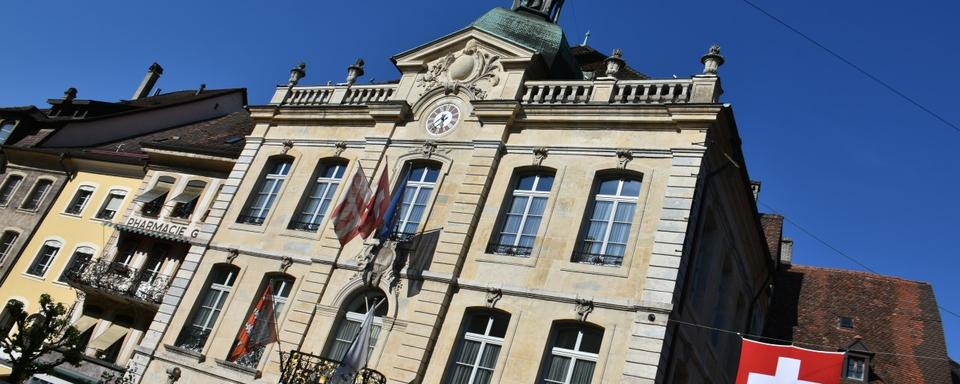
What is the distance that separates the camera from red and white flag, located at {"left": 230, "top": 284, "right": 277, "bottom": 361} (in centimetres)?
1689

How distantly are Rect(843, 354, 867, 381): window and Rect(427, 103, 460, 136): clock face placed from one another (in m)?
13.7

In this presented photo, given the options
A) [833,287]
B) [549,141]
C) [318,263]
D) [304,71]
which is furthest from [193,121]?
[833,287]

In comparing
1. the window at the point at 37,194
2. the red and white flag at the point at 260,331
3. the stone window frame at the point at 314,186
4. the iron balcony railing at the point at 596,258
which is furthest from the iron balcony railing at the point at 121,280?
the iron balcony railing at the point at 596,258

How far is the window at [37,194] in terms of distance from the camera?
1151 inches

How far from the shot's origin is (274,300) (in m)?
18.5

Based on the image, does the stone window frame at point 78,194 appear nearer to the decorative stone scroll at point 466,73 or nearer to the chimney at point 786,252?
the decorative stone scroll at point 466,73

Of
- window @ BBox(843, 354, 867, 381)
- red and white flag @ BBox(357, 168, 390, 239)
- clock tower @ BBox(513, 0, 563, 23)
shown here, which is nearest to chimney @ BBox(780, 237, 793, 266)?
window @ BBox(843, 354, 867, 381)

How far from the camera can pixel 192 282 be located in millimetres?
19844

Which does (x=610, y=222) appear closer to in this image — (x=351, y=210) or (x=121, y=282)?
(x=351, y=210)

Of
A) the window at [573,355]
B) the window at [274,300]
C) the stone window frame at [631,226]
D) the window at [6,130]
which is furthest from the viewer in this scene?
the window at [6,130]

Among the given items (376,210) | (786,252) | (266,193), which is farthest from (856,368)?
(266,193)

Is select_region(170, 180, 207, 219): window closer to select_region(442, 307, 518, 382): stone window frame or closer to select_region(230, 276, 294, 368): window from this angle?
select_region(230, 276, 294, 368): window

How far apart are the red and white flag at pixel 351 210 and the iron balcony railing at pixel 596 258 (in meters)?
4.85

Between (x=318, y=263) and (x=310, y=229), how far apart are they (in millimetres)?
1506
